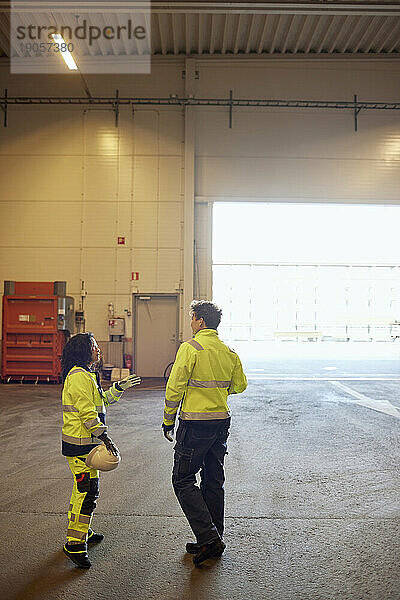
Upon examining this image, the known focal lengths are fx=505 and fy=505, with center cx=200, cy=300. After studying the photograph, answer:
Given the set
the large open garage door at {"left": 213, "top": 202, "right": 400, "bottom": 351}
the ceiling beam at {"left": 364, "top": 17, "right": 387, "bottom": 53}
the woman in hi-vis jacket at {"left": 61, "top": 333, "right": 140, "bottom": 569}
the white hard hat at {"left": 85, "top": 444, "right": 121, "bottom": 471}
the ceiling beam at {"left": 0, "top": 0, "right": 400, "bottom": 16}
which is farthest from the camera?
the large open garage door at {"left": 213, "top": 202, "right": 400, "bottom": 351}

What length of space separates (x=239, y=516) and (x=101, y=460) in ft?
5.57

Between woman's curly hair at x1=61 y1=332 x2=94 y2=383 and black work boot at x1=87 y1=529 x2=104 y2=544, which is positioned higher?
woman's curly hair at x1=61 y1=332 x2=94 y2=383

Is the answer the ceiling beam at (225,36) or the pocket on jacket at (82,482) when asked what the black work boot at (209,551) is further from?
the ceiling beam at (225,36)

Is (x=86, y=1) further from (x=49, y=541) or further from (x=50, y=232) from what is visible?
(x=49, y=541)

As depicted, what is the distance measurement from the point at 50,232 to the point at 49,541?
432 inches

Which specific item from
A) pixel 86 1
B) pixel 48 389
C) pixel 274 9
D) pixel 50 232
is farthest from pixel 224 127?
pixel 48 389

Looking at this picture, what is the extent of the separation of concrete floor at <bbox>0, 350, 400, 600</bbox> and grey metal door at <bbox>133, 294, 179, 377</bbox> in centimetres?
502

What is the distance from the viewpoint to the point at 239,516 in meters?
4.60

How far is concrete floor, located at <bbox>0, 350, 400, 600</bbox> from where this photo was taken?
344 cm

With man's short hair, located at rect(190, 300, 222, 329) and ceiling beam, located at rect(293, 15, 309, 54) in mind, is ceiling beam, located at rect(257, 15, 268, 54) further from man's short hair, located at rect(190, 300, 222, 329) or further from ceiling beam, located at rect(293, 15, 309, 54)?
man's short hair, located at rect(190, 300, 222, 329)

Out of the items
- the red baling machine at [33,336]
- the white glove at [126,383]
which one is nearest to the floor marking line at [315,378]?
the red baling machine at [33,336]

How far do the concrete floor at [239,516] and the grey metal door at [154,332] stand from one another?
502 cm

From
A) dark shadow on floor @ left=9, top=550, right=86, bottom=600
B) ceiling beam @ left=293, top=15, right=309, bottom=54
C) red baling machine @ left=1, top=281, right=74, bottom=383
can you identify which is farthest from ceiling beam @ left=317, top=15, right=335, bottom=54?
dark shadow on floor @ left=9, top=550, right=86, bottom=600

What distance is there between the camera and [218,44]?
1370 centimetres
